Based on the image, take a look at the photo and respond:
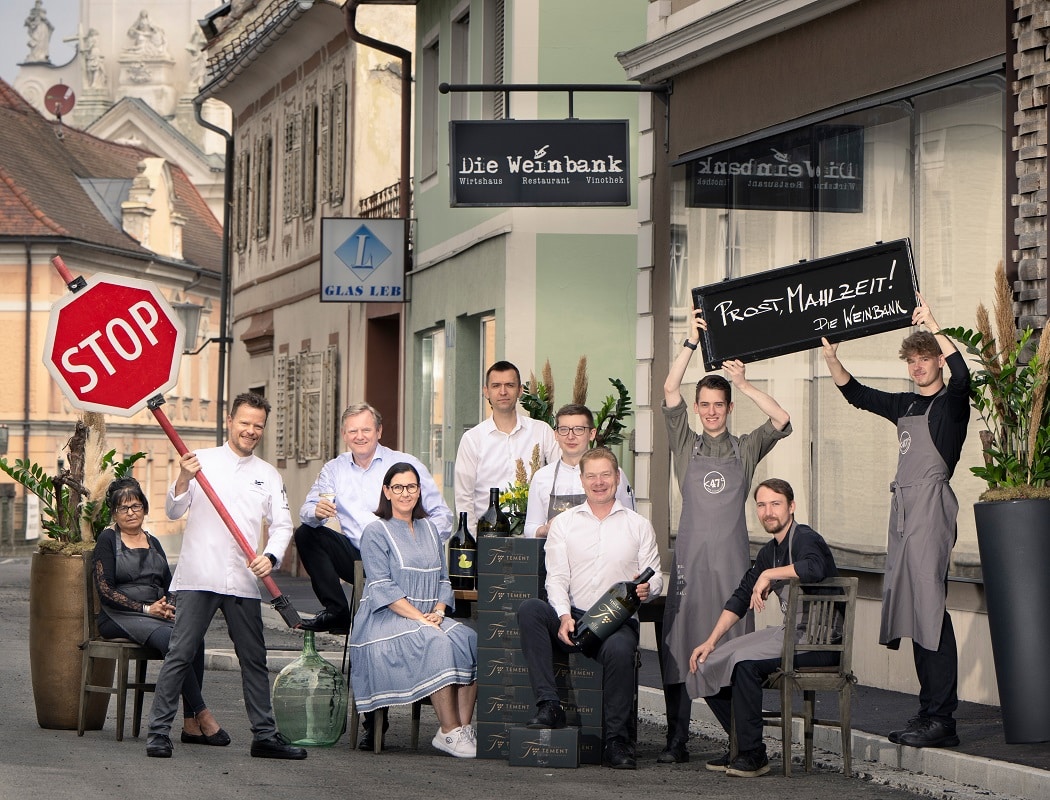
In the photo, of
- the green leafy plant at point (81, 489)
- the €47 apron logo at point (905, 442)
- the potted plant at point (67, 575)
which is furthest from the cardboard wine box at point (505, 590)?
the green leafy plant at point (81, 489)

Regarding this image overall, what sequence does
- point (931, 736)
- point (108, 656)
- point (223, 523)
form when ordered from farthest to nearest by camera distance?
point (108, 656)
point (223, 523)
point (931, 736)

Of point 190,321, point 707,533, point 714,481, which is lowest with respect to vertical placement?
point 707,533

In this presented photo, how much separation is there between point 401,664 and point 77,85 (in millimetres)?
123274

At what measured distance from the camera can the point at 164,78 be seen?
122 metres

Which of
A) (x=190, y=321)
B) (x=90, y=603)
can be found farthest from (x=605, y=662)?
(x=190, y=321)

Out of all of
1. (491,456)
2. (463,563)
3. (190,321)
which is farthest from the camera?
(190,321)

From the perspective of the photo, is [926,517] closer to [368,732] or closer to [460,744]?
[460,744]

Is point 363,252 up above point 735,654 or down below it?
above

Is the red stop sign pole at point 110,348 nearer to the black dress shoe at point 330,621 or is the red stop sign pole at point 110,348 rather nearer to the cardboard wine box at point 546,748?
the black dress shoe at point 330,621

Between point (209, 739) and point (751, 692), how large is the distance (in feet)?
9.93

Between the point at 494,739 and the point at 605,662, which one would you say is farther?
the point at 494,739

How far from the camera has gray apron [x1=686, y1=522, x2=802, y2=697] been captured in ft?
31.7

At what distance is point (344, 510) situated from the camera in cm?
1134

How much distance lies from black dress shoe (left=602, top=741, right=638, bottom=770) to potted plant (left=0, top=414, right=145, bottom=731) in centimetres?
317
